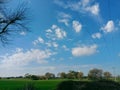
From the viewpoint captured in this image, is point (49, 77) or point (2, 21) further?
point (49, 77)

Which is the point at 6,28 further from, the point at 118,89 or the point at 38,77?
the point at 38,77

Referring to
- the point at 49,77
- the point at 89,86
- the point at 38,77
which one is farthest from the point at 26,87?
the point at 49,77

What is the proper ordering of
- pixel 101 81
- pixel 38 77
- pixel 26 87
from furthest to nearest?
1. pixel 38 77
2. pixel 26 87
3. pixel 101 81

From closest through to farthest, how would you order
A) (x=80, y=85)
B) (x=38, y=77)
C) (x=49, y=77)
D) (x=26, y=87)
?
(x=80, y=85) → (x=26, y=87) → (x=38, y=77) → (x=49, y=77)

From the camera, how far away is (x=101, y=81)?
2077 centimetres

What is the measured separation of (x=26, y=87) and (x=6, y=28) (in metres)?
4.90

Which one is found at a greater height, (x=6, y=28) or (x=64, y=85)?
(x=6, y=28)

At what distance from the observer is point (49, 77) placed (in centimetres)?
11894

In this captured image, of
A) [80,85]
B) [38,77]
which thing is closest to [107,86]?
[80,85]

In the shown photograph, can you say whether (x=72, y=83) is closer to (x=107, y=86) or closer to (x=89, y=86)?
(x=89, y=86)

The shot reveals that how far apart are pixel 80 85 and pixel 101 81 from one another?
2.14 meters

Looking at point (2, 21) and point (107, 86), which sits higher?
point (2, 21)

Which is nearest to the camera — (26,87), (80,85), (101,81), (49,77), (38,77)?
(80,85)

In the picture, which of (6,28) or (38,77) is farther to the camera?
(38,77)
